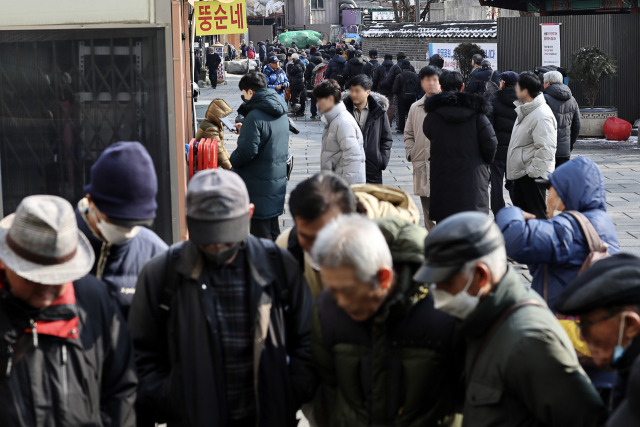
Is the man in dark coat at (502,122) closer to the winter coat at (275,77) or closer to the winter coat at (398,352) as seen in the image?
the winter coat at (398,352)

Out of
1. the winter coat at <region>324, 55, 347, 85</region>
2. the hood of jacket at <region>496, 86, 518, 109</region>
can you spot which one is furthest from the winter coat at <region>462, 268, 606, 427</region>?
the winter coat at <region>324, 55, 347, 85</region>

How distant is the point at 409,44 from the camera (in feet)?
98.5

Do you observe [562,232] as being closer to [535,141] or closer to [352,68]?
[535,141]

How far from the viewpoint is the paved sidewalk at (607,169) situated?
10578mm

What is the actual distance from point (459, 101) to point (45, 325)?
17.5ft

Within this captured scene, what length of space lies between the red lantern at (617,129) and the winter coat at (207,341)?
50.5 feet

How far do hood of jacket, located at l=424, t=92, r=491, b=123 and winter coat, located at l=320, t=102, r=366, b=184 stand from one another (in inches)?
27.2

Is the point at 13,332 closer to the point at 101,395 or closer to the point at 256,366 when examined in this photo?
the point at 101,395

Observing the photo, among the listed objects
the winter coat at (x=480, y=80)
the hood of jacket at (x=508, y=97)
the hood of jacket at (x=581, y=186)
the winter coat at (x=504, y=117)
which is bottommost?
→ the hood of jacket at (x=581, y=186)

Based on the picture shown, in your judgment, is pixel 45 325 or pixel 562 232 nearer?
pixel 45 325

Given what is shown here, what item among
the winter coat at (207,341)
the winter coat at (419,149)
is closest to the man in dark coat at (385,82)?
the winter coat at (419,149)

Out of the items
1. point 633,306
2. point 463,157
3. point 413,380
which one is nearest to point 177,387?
point 413,380

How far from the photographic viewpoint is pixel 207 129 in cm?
972

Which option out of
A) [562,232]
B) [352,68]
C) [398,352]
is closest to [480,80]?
[352,68]
